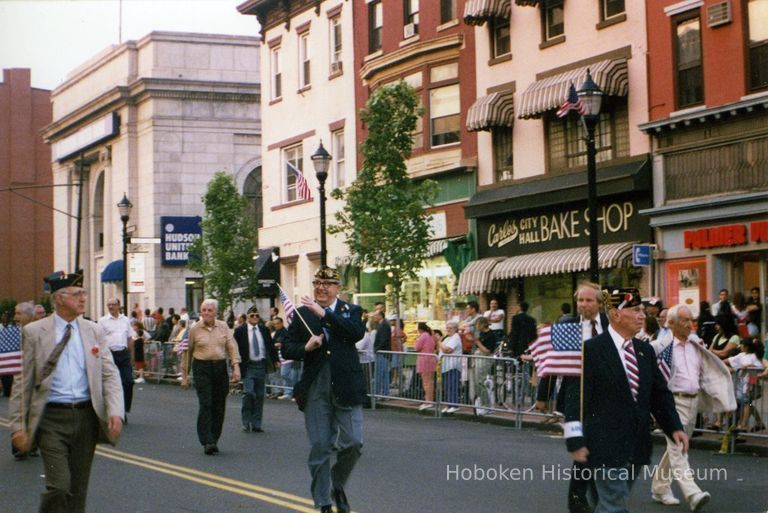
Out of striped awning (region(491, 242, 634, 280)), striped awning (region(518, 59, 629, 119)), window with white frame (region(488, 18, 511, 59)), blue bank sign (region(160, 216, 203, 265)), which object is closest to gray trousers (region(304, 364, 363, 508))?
striped awning (region(491, 242, 634, 280))

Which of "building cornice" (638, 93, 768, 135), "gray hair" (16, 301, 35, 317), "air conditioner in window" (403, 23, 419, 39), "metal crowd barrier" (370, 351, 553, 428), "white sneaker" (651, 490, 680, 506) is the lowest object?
"white sneaker" (651, 490, 680, 506)

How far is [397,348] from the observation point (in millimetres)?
28641

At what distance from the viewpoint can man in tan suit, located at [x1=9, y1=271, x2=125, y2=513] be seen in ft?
28.6

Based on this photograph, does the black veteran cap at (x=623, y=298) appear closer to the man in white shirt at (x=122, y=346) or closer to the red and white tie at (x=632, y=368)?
the red and white tie at (x=632, y=368)

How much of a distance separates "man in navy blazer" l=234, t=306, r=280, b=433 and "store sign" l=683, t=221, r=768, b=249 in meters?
9.31

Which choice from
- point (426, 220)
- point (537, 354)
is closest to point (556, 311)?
point (426, 220)

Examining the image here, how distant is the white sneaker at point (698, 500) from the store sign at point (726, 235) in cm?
1392

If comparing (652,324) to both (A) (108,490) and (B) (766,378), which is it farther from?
(A) (108,490)

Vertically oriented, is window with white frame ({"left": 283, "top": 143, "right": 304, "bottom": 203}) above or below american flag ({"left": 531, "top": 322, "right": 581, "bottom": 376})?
above

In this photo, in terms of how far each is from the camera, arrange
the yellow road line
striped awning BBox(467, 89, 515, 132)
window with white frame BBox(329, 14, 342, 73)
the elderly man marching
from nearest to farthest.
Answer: the yellow road line → the elderly man marching → striped awning BBox(467, 89, 515, 132) → window with white frame BBox(329, 14, 342, 73)

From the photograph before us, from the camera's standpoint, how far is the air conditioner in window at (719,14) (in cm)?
2534

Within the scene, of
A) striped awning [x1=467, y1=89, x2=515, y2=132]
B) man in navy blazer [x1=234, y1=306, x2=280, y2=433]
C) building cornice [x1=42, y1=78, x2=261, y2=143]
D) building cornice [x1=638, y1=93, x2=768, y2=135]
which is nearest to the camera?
man in navy blazer [x1=234, y1=306, x2=280, y2=433]

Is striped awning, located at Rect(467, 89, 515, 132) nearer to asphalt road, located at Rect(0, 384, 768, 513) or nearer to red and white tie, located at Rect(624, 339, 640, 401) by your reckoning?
asphalt road, located at Rect(0, 384, 768, 513)

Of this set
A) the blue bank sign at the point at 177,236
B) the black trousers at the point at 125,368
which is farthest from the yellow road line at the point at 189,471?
the blue bank sign at the point at 177,236
